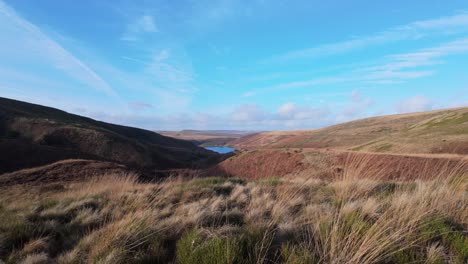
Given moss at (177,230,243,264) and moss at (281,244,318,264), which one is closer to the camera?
moss at (281,244,318,264)

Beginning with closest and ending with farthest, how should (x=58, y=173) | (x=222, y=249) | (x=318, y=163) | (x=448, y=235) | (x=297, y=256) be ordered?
(x=297, y=256) < (x=222, y=249) < (x=448, y=235) < (x=318, y=163) < (x=58, y=173)

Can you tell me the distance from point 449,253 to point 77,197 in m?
6.87

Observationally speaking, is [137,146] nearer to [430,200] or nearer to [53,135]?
[53,135]

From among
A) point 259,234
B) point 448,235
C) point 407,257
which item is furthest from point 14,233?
point 448,235

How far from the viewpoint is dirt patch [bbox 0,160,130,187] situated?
17.4 m

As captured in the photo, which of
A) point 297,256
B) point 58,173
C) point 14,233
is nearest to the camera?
point 297,256

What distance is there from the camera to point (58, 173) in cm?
1973

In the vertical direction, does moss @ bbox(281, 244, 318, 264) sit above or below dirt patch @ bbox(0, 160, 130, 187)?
above

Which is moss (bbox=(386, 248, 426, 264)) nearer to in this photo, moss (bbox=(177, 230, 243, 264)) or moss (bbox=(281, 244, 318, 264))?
moss (bbox=(281, 244, 318, 264))

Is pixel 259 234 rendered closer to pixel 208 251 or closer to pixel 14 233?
pixel 208 251

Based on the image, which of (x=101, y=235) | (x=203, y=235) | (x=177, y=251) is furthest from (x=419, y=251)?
(x=101, y=235)

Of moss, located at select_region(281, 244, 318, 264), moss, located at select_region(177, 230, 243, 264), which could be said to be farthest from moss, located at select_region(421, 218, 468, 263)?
moss, located at select_region(177, 230, 243, 264)

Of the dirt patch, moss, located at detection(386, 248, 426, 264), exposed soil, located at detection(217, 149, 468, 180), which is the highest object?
moss, located at detection(386, 248, 426, 264)

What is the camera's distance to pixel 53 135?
43.4 meters
